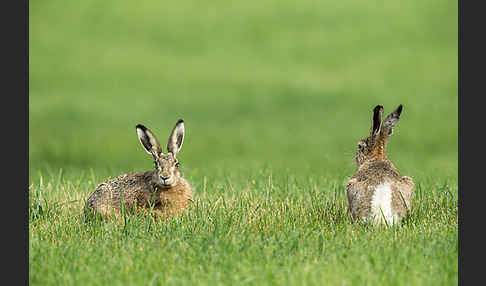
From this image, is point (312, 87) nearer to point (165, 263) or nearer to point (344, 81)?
point (344, 81)

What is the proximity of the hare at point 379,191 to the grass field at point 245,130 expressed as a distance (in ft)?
0.72

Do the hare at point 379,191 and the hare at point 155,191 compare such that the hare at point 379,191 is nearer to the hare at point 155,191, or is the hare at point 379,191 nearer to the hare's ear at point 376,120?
the hare's ear at point 376,120

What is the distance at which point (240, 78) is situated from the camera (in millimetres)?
25922

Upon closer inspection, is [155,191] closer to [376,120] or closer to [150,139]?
[150,139]

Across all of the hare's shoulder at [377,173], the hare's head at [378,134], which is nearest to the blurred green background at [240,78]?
the hare's head at [378,134]

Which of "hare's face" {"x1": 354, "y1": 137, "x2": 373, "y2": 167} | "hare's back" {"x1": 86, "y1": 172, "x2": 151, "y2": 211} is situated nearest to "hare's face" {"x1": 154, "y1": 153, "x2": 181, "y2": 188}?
"hare's back" {"x1": 86, "y1": 172, "x2": 151, "y2": 211}

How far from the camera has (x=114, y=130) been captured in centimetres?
2180

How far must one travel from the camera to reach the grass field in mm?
6977

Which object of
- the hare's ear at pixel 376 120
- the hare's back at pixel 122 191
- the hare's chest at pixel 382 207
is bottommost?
the hare's chest at pixel 382 207

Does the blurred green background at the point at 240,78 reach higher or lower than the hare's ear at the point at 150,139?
higher

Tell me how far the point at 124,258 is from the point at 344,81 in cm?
1934

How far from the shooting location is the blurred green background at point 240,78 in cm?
2027

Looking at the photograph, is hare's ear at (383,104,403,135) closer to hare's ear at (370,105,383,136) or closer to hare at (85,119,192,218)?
hare's ear at (370,105,383,136)

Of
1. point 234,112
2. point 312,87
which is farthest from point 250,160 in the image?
point 312,87
